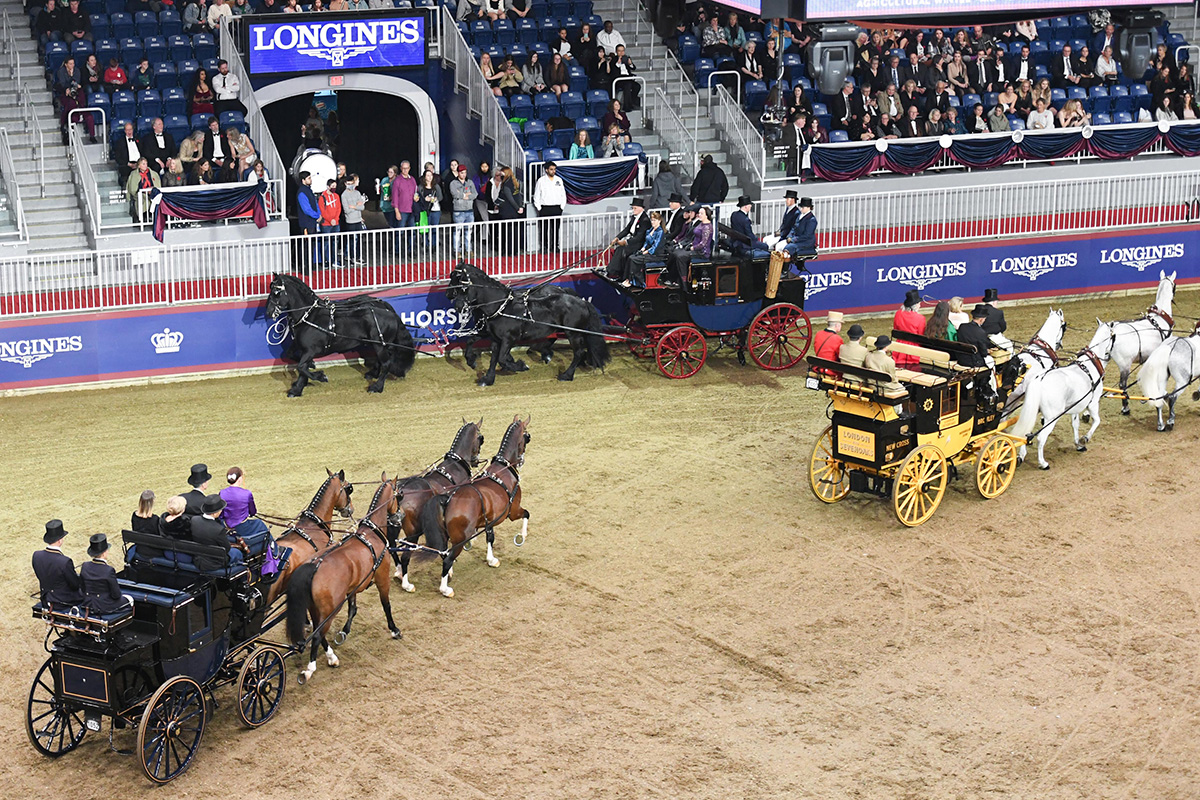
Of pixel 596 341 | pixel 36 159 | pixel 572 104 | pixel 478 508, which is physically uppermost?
pixel 572 104

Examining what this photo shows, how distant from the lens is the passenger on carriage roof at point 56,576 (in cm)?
1046

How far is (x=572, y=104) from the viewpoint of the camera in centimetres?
2509

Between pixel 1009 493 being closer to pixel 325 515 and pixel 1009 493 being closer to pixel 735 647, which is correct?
pixel 735 647

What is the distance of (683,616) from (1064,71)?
18800 millimetres

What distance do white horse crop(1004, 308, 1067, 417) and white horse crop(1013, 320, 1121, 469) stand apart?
0.37 feet

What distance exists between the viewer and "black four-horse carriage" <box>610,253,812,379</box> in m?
19.6

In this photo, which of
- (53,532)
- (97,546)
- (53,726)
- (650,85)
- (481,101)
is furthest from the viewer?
(650,85)

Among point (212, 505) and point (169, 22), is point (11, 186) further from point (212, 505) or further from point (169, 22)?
point (212, 505)

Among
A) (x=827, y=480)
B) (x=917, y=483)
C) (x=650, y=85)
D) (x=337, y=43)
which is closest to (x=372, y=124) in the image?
(x=337, y=43)

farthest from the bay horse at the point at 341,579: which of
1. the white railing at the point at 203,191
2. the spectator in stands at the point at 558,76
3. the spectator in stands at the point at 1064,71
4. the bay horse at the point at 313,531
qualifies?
the spectator in stands at the point at 1064,71

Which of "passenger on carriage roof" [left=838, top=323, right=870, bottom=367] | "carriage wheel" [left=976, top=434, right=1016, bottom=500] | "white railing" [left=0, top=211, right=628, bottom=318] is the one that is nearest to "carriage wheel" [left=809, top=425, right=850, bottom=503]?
"passenger on carriage roof" [left=838, top=323, right=870, bottom=367]

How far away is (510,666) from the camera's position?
12562mm

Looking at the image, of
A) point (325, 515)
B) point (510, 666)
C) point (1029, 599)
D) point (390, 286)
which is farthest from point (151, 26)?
point (1029, 599)

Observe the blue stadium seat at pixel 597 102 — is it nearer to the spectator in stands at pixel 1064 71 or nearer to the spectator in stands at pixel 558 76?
the spectator in stands at pixel 558 76
